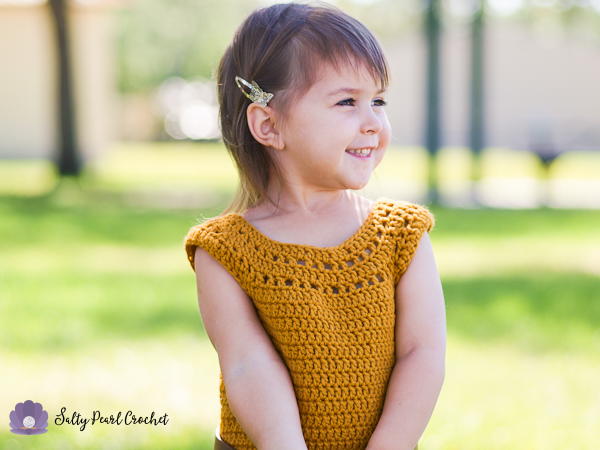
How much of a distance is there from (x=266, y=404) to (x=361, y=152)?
0.60 metres

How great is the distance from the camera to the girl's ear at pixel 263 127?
2131 millimetres

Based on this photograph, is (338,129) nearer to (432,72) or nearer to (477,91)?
(432,72)

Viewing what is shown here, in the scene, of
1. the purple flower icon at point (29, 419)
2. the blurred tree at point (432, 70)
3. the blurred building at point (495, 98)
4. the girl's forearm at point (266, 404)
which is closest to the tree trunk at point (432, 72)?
the blurred tree at point (432, 70)

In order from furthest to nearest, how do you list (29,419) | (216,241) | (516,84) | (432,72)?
1. (516,84)
2. (432,72)
3. (29,419)
4. (216,241)

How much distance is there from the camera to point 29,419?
9.15 ft

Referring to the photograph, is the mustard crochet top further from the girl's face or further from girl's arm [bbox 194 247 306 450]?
the girl's face

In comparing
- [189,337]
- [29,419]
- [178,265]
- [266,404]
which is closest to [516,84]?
[178,265]

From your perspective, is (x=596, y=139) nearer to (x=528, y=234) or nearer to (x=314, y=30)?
(x=528, y=234)

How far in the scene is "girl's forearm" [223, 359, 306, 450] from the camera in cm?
197

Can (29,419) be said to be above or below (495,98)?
above

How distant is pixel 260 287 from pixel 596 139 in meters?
29.0

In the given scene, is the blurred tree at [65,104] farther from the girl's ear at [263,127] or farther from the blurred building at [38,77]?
the girl's ear at [263,127]

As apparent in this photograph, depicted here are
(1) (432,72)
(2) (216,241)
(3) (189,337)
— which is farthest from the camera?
(1) (432,72)

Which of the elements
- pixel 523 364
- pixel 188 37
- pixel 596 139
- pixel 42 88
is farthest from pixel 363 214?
pixel 188 37
